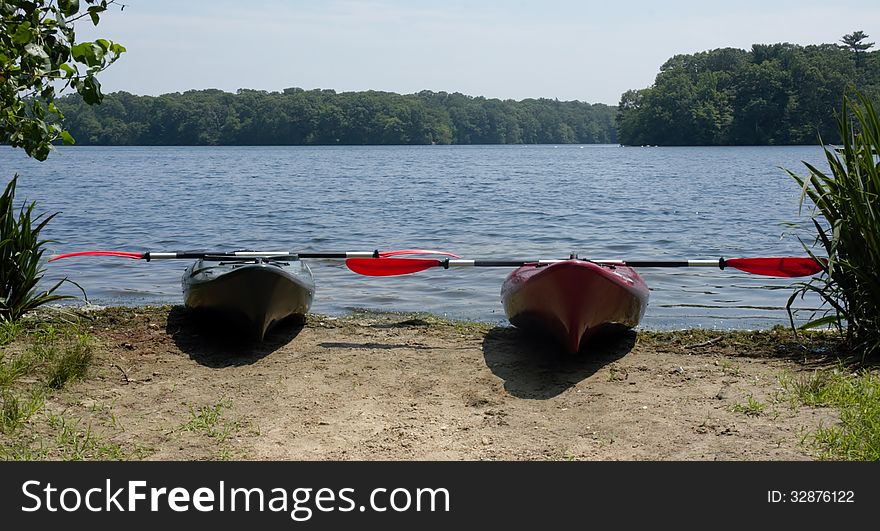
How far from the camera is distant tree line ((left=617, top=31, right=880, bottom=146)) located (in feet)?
292

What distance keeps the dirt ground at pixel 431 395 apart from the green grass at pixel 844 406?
0.39 ft

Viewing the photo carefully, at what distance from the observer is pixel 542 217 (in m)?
23.6

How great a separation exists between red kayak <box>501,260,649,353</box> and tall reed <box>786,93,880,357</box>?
1354 millimetres

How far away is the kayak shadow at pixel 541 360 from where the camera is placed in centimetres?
627

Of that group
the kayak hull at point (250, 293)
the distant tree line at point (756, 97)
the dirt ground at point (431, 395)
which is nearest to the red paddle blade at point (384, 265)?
the dirt ground at point (431, 395)

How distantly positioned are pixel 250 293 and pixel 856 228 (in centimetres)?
471

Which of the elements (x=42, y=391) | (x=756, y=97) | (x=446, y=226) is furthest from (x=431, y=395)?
(x=756, y=97)

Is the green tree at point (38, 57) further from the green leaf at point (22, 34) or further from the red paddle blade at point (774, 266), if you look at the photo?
the red paddle blade at point (774, 266)

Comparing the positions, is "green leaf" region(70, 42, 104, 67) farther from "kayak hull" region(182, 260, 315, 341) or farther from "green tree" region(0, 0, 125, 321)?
"kayak hull" region(182, 260, 315, 341)

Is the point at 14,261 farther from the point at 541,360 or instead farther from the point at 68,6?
the point at 541,360

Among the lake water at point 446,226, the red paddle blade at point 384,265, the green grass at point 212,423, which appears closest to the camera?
the green grass at point 212,423

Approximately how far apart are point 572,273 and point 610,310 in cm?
55

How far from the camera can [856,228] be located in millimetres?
6285

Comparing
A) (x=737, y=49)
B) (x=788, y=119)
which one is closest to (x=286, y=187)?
(x=788, y=119)
